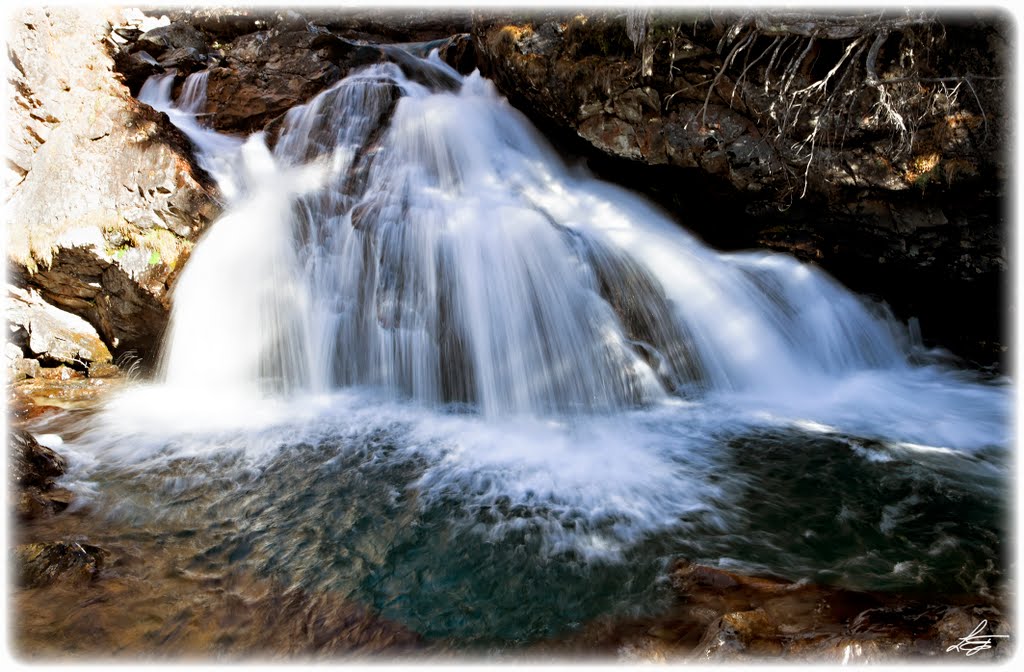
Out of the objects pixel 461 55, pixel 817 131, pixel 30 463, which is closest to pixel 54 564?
pixel 30 463

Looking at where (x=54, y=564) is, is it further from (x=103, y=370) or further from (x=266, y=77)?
(x=266, y=77)

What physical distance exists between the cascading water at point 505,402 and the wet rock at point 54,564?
0.57 meters

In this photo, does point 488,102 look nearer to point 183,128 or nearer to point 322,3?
point 183,128

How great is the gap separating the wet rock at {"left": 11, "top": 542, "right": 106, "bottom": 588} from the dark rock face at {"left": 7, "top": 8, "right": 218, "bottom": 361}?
3.69 m

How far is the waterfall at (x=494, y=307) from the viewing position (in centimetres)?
533

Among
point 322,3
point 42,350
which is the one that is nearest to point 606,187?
point 42,350

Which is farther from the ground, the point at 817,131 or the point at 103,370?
the point at 817,131

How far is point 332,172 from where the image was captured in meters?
7.13

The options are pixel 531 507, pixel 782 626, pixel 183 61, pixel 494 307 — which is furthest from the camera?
pixel 183 61

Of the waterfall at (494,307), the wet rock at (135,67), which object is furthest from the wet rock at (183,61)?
the waterfall at (494,307)

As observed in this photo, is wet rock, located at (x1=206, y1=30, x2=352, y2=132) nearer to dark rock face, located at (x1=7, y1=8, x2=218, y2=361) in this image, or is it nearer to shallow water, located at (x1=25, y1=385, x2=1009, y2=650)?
dark rock face, located at (x1=7, y1=8, x2=218, y2=361)

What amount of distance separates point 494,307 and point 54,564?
3.82 metres

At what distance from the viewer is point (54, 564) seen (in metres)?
2.76
